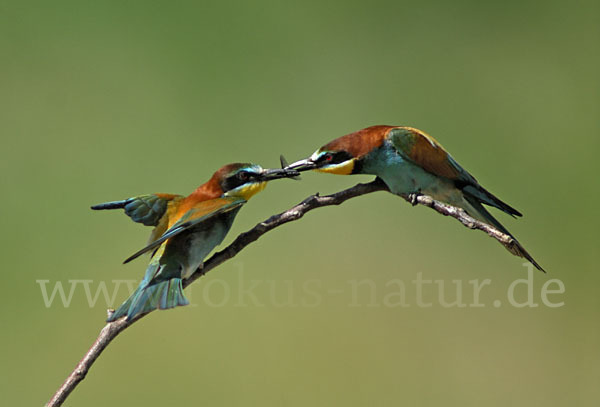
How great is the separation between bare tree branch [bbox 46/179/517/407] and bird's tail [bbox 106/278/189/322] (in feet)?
0.05

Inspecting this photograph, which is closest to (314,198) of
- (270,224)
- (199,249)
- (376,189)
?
(270,224)

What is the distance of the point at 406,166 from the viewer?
4.33 ft

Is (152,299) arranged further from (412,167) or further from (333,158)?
(412,167)

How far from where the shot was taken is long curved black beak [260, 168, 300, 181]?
1.23 meters

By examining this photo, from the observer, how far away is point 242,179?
4.28ft

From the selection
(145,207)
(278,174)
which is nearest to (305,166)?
(278,174)

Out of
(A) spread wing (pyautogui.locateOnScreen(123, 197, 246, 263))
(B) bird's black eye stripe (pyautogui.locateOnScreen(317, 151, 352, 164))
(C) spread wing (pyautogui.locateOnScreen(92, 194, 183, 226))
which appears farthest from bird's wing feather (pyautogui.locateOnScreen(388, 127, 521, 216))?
(C) spread wing (pyautogui.locateOnScreen(92, 194, 183, 226))

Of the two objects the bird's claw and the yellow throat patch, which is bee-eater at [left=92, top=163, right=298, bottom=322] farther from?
the bird's claw

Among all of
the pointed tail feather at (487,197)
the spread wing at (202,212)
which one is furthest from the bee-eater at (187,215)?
the pointed tail feather at (487,197)

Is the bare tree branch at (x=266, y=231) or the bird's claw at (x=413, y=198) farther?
the bird's claw at (x=413, y=198)

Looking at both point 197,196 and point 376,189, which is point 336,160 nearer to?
point 376,189

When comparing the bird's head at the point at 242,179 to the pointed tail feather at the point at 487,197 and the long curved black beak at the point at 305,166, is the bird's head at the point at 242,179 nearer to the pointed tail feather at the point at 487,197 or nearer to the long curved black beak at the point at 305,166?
the long curved black beak at the point at 305,166

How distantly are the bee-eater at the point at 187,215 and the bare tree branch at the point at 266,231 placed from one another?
5 cm

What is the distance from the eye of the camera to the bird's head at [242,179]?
4.25 feet
